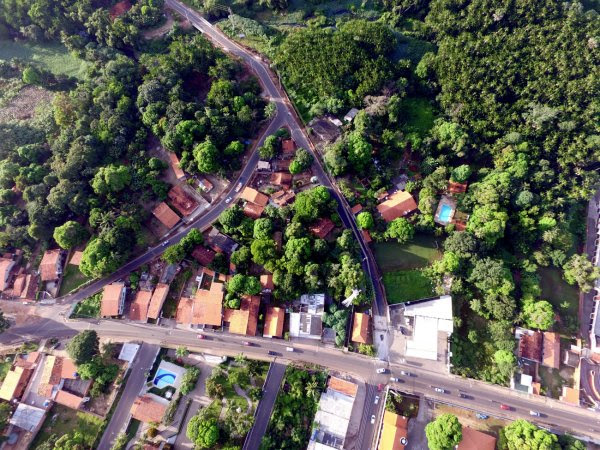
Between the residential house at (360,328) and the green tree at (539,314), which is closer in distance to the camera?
the green tree at (539,314)

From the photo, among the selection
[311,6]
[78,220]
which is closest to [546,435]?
[78,220]

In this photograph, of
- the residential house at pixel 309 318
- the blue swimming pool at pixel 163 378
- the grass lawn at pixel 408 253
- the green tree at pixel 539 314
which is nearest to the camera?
the green tree at pixel 539 314

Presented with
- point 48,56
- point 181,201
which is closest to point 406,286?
point 181,201

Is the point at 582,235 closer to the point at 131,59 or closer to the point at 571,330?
the point at 571,330

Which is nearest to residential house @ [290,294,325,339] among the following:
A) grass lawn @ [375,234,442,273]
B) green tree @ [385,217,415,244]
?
grass lawn @ [375,234,442,273]

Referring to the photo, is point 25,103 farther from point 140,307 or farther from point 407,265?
point 407,265

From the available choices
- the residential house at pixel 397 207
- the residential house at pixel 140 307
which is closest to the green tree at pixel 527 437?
the residential house at pixel 397 207

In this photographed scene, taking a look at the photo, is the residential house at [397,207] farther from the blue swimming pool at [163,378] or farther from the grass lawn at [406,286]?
the blue swimming pool at [163,378]
